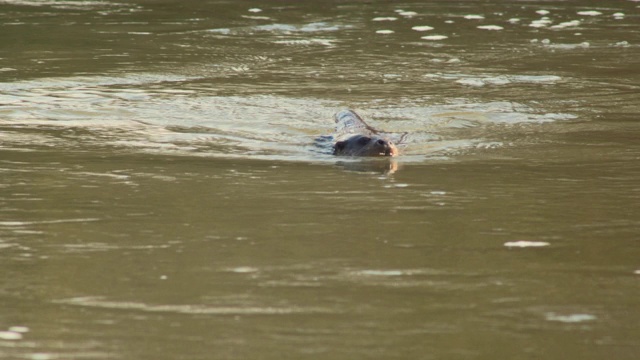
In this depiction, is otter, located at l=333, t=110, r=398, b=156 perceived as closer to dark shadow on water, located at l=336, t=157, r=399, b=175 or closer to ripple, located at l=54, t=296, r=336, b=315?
dark shadow on water, located at l=336, t=157, r=399, b=175

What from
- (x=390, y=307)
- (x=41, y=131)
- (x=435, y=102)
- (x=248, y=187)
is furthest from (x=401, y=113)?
(x=390, y=307)

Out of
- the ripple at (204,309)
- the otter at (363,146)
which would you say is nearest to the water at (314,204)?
the ripple at (204,309)

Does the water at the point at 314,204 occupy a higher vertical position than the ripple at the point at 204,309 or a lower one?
lower

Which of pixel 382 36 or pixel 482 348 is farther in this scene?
pixel 382 36

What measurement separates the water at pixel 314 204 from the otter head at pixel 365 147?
7.5 inches

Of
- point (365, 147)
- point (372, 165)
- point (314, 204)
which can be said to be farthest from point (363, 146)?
point (314, 204)

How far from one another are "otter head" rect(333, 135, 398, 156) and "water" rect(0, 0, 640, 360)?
7.5 inches

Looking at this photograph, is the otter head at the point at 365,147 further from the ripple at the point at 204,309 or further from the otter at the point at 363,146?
the ripple at the point at 204,309

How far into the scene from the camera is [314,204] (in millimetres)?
7375

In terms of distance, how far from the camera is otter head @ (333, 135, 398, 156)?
30.8ft

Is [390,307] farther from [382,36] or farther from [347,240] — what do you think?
[382,36]

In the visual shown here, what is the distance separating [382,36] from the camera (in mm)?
18078

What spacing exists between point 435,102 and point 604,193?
5.01 meters

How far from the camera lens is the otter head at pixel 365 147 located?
30.8 feet
